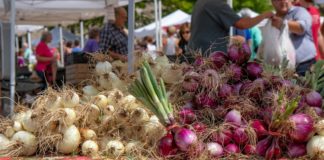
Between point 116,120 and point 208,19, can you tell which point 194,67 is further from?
point 208,19

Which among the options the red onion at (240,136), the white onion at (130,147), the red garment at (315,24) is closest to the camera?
the red onion at (240,136)

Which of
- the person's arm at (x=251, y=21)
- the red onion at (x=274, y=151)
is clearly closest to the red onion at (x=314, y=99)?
the red onion at (x=274, y=151)

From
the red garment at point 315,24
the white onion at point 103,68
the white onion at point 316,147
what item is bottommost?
the white onion at point 316,147

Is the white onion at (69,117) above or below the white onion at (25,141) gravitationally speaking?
above

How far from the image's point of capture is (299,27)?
388 centimetres

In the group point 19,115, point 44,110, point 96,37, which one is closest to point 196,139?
point 44,110

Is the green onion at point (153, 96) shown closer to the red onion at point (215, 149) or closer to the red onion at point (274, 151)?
the red onion at point (215, 149)

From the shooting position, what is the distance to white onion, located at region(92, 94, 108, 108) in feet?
8.38

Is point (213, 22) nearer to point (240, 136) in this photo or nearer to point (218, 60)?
point (218, 60)

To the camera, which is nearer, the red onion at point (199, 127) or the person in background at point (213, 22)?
the red onion at point (199, 127)

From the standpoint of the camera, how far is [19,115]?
2516 millimetres

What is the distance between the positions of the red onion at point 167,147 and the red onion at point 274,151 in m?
0.36

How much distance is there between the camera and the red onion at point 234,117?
2.21 m

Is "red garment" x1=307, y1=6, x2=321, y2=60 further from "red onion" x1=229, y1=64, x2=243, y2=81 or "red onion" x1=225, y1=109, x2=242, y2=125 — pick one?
"red onion" x1=225, y1=109, x2=242, y2=125
